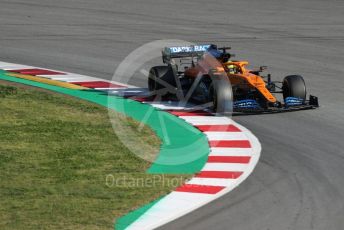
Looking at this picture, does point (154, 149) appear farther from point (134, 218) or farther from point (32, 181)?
point (134, 218)

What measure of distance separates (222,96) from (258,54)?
789cm

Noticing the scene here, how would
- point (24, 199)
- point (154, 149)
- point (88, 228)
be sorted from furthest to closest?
1. point (154, 149)
2. point (24, 199)
3. point (88, 228)

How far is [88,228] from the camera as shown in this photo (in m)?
12.7

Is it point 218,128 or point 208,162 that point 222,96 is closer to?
point 218,128

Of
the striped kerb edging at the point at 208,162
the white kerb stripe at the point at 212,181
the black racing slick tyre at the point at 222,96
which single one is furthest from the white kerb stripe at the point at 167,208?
the black racing slick tyre at the point at 222,96

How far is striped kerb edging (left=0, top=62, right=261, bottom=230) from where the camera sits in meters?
13.6

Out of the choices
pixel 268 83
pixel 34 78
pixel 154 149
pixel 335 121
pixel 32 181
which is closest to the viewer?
pixel 32 181

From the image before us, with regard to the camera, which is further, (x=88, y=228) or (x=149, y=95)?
(x=149, y=95)

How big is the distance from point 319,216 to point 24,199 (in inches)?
172

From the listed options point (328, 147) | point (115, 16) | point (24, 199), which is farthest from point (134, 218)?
point (115, 16)

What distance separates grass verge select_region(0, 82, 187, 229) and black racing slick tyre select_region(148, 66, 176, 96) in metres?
1.65

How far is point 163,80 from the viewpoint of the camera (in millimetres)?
21781

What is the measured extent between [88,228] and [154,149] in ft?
15.9

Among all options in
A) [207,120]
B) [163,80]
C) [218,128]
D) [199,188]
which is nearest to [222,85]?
[207,120]
